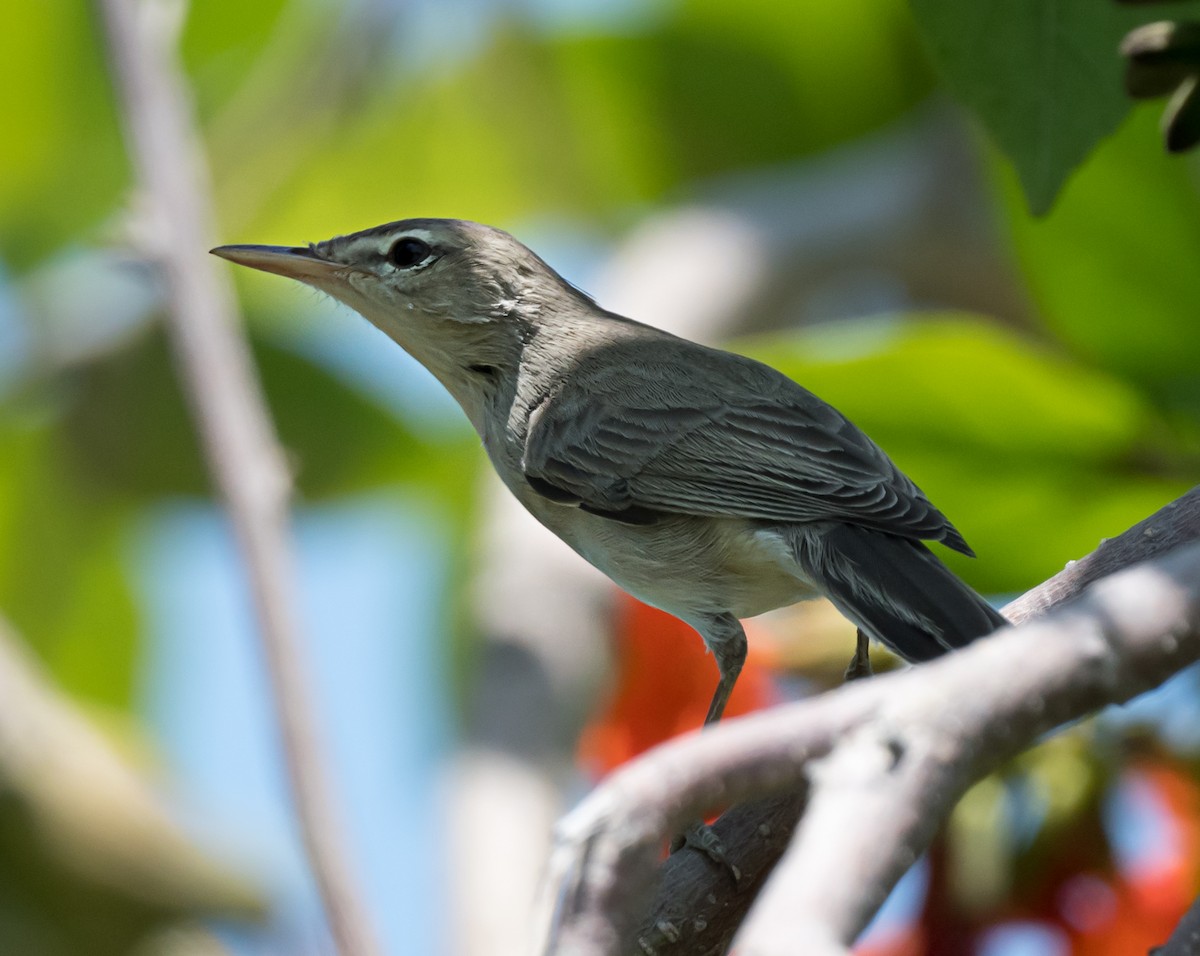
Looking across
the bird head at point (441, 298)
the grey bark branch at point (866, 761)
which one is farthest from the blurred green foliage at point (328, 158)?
the grey bark branch at point (866, 761)

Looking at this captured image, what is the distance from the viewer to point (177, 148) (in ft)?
10.7

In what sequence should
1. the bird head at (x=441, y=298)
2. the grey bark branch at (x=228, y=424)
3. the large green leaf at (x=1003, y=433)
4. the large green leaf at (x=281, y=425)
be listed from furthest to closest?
the large green leaf at (x=281, y=425), the bird head at (x=441, y=298), the large green leaf at (x=1003, y=433), the grey bark branch at (x=228, y=424)

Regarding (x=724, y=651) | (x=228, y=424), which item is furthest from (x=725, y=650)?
(x=228, y=424)

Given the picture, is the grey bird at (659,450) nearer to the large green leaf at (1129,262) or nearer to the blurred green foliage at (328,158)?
the large green leaf at (1129,262)

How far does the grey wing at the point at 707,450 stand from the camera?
2871 mm

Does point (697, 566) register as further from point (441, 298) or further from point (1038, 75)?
point (1038, 75)

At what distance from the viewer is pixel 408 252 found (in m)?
3.69

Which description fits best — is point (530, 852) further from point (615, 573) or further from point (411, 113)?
point (411, 113)

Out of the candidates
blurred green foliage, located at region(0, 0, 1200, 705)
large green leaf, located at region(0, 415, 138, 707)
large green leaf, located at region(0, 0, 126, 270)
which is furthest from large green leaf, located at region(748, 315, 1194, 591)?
large green leaf, located at region(0, 0, 126, 270)

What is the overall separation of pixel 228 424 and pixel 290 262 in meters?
0.68

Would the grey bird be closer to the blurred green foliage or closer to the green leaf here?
the green leaf

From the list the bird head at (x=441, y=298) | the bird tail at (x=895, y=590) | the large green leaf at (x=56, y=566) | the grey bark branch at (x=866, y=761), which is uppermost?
the grey bark branch at (x=866, y=761)

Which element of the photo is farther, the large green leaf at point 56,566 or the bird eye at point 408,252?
the large green leaf at point 56,566

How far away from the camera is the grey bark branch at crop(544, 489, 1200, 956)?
1.02 m
